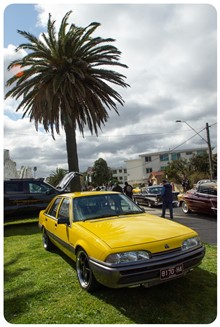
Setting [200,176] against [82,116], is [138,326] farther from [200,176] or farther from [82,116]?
[200,176]

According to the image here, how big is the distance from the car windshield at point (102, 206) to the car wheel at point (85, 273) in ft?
2.33

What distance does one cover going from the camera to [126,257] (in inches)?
143

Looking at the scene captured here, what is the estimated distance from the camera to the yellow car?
11.8 feet

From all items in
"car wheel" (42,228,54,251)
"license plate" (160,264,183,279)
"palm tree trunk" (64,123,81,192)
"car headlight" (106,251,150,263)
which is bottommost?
"car wheel" (42,228,54,251)

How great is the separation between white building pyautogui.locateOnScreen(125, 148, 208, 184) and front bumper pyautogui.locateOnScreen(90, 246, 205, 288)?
225ft

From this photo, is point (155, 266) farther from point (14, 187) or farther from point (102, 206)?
point (14, 187)

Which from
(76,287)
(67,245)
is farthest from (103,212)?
(76,287)

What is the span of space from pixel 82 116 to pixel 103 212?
40.5ft

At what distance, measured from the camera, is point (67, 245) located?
5.01m

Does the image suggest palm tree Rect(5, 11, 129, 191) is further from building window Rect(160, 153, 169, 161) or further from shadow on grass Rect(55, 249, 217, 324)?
building window Rect(160, 153, 169, 161)

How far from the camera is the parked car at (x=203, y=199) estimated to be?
11.2m

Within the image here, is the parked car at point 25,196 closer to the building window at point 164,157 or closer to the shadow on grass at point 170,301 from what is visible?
the shadow on grass at point 170,301

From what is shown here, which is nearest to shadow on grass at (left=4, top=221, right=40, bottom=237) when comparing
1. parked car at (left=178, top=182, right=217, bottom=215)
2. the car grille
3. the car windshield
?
the car windshield

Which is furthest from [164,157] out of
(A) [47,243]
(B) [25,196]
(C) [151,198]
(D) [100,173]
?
(A) [47,243]
